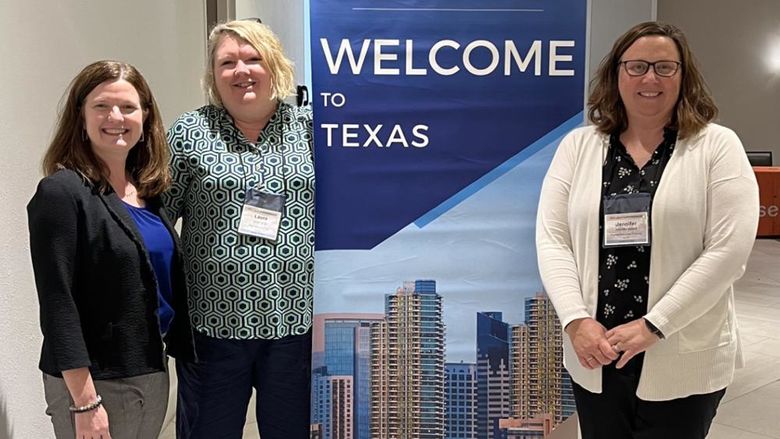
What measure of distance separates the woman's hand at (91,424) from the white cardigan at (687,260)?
1060 millimetres

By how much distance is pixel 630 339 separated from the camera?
5.12 feet

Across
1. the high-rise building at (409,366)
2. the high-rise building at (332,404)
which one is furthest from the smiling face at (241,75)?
the high-rise building at (332,404)

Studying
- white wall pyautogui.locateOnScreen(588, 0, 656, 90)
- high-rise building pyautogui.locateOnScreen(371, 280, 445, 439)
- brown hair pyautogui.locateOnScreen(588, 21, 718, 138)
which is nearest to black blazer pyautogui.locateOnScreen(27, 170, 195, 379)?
high-rise building pyautogui.locateOnScreen(371, 280, 445, 439)

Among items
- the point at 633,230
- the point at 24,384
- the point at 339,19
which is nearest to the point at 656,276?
the point at 633,230

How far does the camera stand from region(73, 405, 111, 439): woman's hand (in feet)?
4.78

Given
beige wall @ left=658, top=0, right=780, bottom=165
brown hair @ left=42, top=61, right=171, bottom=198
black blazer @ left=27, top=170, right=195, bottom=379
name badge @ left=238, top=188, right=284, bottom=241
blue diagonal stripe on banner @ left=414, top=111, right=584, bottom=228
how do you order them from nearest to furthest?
black blazer @ left=27, top=170, right=195, bottom=379
brown hair @ left=42, top=61, right=171, bottom=198
name badge @ left=238, top=188, right=284, bottom=241
blue diagonal stripe on banner @ left=414, top=111, right=584, bottom=228
beige wall @ left=658, top=0, right=780, bottom=165

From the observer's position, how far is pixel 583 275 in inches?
64.9

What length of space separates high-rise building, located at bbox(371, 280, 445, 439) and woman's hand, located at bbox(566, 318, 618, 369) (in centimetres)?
51

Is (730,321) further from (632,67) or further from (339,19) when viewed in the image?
(339,19)

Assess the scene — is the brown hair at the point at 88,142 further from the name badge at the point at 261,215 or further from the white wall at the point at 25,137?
the white wall at the point at 25,137

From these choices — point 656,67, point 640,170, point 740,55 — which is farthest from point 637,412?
point 740,55

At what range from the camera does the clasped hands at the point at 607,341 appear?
5.10 feet

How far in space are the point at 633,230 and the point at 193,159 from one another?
109 cm

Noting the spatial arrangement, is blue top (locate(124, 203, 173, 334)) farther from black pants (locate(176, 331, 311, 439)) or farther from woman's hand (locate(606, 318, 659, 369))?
woman's hand (locate(606, 318, 659, 369))
